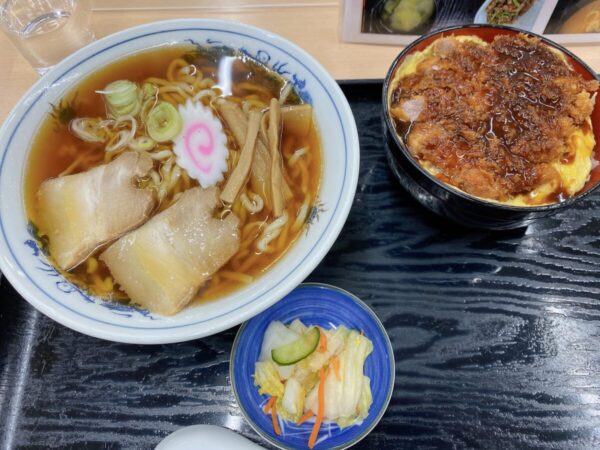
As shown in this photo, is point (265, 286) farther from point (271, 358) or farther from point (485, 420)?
point (485, 420)

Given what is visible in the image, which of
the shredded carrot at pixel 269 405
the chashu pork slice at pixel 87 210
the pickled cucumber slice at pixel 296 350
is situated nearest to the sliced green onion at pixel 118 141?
the chashu pork slice at pixel 87 210

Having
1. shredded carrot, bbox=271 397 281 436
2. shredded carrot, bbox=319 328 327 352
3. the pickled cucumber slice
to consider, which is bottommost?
shredded carrot, bbox=271 397 281 436

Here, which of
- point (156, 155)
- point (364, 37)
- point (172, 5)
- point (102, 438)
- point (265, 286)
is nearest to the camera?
point (265, 286)

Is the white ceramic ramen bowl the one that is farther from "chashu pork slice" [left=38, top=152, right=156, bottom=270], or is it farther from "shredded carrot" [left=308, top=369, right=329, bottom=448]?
"shredded carrot" [left=308, top=369, right=329, bottom=448]

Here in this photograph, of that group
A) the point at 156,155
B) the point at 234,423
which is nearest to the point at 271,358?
the point at 234,423

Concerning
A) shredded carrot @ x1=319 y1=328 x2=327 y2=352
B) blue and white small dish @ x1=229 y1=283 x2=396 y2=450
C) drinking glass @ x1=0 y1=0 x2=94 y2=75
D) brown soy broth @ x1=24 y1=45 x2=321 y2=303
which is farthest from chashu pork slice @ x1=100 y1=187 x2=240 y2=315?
drinking glass @ x1=0 y1=0 x2=94 y2=75

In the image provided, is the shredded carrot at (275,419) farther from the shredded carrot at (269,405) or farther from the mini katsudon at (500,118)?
the mini katsudon at (500,118)
